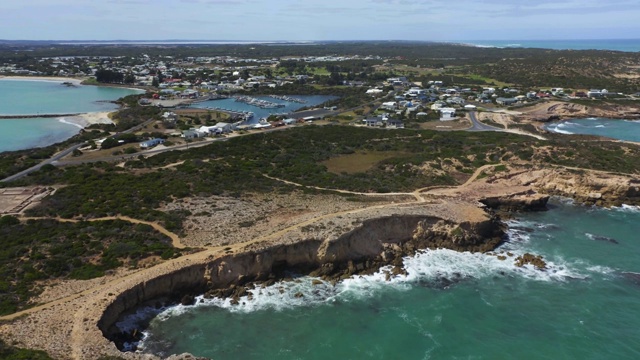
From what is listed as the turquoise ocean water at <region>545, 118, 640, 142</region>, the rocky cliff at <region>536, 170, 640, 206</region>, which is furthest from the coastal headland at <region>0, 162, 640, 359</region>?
the turquoise ocean water at <region>545, 118, 640, 142</region>

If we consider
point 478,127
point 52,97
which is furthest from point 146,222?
point 52,97

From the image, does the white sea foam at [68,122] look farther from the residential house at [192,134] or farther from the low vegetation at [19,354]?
the low vegetation at [19,354]

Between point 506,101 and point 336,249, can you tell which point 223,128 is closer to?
point 336,249

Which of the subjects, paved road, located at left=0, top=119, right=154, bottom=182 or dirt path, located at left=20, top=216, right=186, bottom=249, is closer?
dirt path, located at left=20, top=216, right=186, bottom=249

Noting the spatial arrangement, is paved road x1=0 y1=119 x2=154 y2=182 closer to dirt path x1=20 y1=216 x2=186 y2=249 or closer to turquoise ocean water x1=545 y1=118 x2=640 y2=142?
dirt path x1=20 y1=216 x2=186 y2=249

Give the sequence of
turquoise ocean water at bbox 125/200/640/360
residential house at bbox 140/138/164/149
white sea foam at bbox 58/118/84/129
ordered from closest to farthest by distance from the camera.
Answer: turquoise ocean water at bbox 125/200/640/360 < residential house at bbox 140/138/164/149 < white sea foam at bbox 58/118/84/129

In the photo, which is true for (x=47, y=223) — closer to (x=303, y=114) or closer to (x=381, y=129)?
(x=381, y=129)

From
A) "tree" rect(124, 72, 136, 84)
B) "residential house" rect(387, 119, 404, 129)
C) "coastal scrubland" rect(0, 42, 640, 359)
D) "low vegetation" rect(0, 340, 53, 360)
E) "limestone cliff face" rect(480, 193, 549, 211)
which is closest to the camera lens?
"low vegetation" rect(0, 340, 53, 360)
